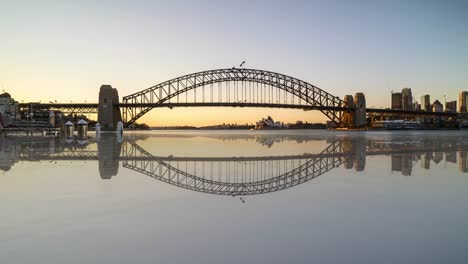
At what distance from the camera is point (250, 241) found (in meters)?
3.14

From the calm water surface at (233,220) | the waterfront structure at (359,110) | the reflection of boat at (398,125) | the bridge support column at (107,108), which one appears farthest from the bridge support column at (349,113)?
the calm water surface at (233,220)

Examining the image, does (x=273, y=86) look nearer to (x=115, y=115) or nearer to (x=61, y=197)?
(x=115, y=115)

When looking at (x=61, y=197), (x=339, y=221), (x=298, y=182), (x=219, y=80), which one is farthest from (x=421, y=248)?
(x=219, y=80)

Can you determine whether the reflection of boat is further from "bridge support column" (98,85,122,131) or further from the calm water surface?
the calm water surface

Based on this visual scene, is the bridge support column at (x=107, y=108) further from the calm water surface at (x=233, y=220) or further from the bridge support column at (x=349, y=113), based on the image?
the calm water surface at (x=233, y=220)

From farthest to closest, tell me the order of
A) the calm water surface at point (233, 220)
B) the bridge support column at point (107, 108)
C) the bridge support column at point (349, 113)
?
1. the bridge support column at point (349, 113)
2. the bridge support column at point (107, 108)
3. the calm water surface at point (233, 220)

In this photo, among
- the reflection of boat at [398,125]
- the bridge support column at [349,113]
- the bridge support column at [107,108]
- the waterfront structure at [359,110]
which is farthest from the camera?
the reflection of boat at [398,125]

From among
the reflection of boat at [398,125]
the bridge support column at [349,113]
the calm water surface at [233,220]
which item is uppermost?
the bridge support column at [349,113]

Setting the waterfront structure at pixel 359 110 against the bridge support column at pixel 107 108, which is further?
the waterfront structure at pixel 359 110

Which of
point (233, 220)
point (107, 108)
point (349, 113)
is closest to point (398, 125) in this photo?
point (349, 113)

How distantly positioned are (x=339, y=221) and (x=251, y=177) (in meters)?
3.74


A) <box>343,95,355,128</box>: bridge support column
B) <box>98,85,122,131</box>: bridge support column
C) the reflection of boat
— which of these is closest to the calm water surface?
<box>98,85,122,131</box>: bridge support column

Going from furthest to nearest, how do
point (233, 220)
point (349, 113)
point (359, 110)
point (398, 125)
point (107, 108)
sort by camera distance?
1. point (398, 125)
2. point (349, 113)
3. point (359, 110)
4. point (107, 108)
5. point (233, 220)

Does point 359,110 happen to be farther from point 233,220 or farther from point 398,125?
point 233,220
